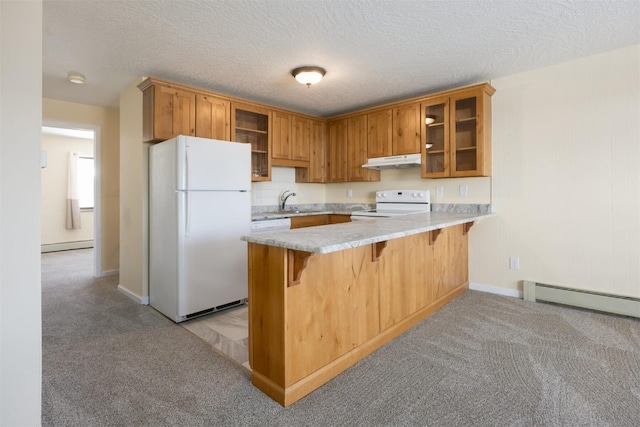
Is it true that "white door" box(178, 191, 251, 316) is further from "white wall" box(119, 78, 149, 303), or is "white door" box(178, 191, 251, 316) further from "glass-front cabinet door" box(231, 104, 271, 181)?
"glass-front cabinet door" box(231, 104, 271, 181)

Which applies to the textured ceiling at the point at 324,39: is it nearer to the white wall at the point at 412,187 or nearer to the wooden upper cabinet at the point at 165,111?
the wooden upper cabinet at the point at 165,111

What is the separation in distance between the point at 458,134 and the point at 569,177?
3.61ft

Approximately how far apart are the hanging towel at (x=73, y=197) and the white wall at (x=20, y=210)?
21.6 ft

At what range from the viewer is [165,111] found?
3.13m

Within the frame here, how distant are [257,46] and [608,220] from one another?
133 inches

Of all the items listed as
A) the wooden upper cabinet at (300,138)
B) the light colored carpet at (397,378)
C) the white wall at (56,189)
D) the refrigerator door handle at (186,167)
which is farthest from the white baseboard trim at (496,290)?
the white wall at (56,189)

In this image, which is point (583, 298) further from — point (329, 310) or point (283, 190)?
point (283, 190)

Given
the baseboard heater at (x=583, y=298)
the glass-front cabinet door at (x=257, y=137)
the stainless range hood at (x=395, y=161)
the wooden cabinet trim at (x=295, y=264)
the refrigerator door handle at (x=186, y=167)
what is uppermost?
the glass-front cabinet door at (x=257, y=137)

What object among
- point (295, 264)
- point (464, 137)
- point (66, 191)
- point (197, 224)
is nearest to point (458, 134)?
point (464, 137)

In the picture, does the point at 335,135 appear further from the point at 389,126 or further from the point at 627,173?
the point at 627,173

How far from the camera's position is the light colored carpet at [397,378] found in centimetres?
159

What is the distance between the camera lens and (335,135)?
468cm

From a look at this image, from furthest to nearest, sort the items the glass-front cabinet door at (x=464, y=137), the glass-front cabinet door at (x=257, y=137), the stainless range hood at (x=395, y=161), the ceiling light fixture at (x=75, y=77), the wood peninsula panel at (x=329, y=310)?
the glass-front cabinet door at (x=257, y=137)
the stainless range hood at (x=395, y=161)
the glass-front cabinet door at (x=464, y=137)
the ceiling light fixture at (x=75, y=77)
the wood peninsula panel at (x=329, y=310)

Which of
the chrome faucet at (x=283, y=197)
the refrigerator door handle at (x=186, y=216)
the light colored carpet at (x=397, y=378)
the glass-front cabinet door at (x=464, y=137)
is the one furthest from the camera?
the chrome faucet at (x=283, y=197)
